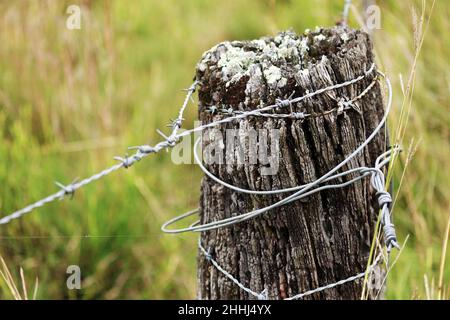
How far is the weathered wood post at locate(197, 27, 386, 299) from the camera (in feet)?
5.00

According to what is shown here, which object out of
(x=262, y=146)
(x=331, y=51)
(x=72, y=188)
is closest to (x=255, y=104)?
(x=262, y=146)

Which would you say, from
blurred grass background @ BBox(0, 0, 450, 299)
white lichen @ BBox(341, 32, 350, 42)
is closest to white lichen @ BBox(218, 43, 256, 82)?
white lichen @ BBox(341, 32, 350, 42)

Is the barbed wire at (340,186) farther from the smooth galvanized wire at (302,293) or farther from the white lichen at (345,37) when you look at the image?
the white lichen at (345,37)

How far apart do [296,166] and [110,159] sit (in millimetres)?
1929

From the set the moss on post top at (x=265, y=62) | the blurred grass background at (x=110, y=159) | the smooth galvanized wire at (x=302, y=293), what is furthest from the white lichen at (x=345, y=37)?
the blurred grass background at (x=110, y=159)

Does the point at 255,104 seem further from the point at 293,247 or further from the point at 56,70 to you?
the point at 56,70

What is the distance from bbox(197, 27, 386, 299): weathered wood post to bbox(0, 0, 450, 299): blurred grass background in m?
0.94

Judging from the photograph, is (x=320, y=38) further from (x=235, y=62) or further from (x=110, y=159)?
(x=110, y=159)

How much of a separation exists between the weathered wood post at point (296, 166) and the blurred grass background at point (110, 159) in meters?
0.94

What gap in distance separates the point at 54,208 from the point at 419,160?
1.96m

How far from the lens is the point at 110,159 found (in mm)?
3279

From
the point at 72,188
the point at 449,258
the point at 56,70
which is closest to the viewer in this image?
the point at 72,188

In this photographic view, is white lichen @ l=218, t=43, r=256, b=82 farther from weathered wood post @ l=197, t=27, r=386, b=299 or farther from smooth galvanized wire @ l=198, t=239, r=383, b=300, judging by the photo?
smooth galvanized wire @ l=198, t=239, r=383, b=300
